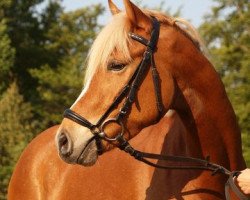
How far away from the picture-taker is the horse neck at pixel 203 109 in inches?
160

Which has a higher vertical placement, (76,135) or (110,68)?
(110,68)

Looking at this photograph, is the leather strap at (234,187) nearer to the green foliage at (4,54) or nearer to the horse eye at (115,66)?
the horse eye at (115,66)

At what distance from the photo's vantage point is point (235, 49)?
1315cm

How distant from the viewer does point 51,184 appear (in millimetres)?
5777

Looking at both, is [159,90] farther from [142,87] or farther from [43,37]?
[43,37]

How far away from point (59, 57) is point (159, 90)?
2943cm

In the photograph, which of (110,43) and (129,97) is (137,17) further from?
(129,97)

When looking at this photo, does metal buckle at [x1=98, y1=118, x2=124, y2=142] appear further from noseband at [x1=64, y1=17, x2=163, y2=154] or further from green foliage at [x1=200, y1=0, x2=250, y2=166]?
green foliage at [x1=200, y1=0, x2=250, y2=166]

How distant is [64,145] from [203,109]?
996 millimetres

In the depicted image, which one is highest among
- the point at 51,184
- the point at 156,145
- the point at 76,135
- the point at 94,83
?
the point at 94,83

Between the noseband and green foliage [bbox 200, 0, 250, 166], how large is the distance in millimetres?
6326

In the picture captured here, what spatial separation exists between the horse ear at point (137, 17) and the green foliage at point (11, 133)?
12.6 m

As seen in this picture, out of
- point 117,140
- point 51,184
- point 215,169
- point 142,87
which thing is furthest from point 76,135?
point 51,184

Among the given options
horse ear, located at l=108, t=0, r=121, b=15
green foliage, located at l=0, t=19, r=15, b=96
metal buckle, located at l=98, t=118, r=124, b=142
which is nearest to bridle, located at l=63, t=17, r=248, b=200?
metal buckle, located at l=98, t=118, r=124, b=142
